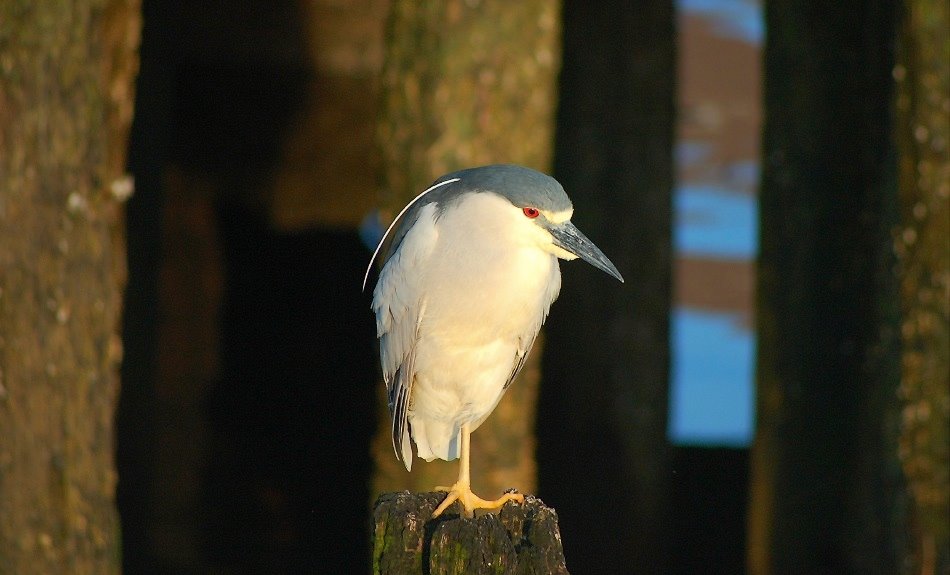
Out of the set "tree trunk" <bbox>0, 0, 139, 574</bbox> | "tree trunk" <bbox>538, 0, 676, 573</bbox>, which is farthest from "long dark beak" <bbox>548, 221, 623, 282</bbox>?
"tree trunk" <bbox>538, 0, 676, 573</bbox>

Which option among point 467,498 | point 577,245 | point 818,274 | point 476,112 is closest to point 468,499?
point 467,498

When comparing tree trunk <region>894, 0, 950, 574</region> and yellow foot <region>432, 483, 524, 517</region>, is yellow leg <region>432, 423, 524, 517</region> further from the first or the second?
tree trunk <region>894, 0, 950, 574</region>

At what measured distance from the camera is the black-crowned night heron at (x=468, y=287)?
10.1ft

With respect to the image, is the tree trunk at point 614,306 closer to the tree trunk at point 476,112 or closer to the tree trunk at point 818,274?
the tree trunk at point 818,274

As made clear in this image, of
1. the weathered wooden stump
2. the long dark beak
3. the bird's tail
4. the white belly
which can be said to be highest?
the long dark beak

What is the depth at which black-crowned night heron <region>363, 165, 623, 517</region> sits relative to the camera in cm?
309

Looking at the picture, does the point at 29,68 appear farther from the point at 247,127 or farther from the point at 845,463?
the point at 247,127

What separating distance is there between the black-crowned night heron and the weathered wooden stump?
0.34 meters

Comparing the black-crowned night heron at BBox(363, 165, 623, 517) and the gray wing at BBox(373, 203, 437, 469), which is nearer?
the black-crowned night heron at BBox(363, 165, 623, 517)

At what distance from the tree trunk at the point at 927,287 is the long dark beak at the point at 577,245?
4.79ft

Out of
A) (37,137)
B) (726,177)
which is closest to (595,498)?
(37,137)

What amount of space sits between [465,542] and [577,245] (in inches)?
34.3

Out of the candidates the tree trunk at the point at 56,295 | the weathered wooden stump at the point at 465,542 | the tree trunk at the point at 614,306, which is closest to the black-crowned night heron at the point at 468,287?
the weathered wooden stump at the point at 465,542

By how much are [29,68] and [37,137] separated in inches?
9.1
